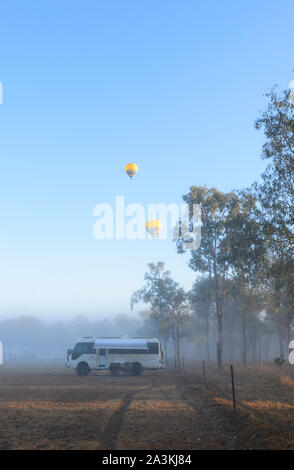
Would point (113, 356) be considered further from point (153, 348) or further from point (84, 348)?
point (153, 348)

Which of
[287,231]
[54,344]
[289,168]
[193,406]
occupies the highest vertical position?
[289,168]

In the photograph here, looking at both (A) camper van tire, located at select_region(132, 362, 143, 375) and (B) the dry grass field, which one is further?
(A) camper van tire, located at select_region(132, 362, 143, 375)

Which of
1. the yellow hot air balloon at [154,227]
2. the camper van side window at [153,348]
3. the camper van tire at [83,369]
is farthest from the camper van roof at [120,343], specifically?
the yellow hot air balloon at [154,227]

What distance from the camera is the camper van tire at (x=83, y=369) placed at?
127 ft

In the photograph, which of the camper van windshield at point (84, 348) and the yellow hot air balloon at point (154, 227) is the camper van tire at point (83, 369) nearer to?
the camper van windshield at point (84, 348)

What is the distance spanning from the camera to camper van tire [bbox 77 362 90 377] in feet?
127

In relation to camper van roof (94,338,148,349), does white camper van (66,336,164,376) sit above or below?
below

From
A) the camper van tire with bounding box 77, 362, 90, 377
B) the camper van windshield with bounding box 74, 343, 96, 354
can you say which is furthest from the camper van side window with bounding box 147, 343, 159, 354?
the camper van tire with bounding box 77, 362, 90, 377

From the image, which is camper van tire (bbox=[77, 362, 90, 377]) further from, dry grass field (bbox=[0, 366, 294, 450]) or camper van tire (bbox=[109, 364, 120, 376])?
dry grass field (bbox=[0, 366, 294, 450])

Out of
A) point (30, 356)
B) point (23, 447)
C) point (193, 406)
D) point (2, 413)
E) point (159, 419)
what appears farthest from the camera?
A: point (30, 356)

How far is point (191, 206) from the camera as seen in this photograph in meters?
42.0
